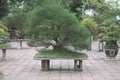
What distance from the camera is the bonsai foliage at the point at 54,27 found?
30.3 feet

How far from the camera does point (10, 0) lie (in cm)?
2062

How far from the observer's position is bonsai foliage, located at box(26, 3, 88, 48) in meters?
9.25

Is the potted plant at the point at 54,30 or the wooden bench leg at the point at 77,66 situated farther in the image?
the wooden bench leg at the point at 77,66

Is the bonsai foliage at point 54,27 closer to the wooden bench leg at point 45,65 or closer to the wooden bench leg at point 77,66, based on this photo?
the wooden bench leg at point 77,66

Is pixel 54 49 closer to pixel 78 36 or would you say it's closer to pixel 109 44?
pixel 78 36

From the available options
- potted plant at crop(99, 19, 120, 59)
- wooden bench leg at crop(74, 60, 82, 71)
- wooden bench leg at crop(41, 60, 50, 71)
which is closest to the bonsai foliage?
wooden bench leg at crop(74, 60, 82, 71)

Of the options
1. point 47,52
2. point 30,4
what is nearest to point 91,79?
point 47,52

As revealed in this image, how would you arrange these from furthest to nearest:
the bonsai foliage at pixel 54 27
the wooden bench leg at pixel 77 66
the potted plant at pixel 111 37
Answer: the potted plant at pixel 111 37
the wooden bench leg at pixel 77 66
the bonsai foliage at pixel 54 27

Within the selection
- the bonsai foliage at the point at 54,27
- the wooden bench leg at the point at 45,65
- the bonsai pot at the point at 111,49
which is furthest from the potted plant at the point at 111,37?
the wooden bench leg at the point at 45,65

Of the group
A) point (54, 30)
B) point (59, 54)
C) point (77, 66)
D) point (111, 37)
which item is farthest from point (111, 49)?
point (54, 30)

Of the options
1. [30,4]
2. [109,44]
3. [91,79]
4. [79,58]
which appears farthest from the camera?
[30,4]

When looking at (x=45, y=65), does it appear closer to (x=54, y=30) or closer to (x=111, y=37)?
(x=54, y=30)

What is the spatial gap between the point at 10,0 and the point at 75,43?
12.3m

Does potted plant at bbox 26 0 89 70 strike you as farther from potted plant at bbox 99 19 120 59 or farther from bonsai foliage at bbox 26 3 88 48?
potted plant at bbox 99 19 120 59
